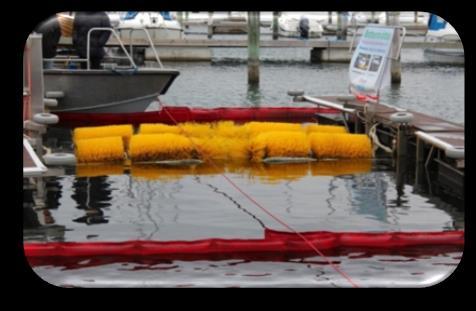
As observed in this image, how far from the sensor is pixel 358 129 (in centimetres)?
1269

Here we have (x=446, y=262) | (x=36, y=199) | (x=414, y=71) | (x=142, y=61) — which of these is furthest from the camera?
(x=414, y=71)

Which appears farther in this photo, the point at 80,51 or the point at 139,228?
the point at 80,51

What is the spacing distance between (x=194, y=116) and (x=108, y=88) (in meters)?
1.48

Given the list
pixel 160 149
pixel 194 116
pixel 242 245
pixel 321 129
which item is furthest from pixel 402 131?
pixel 242 245

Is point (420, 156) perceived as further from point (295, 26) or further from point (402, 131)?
point (295, 26)

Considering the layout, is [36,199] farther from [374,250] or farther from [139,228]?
[374,250]

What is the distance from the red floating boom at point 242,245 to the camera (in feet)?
22.1

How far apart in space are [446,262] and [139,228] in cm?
231

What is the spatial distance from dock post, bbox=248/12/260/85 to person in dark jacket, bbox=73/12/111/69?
11741mm

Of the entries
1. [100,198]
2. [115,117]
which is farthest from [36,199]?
[115,117]

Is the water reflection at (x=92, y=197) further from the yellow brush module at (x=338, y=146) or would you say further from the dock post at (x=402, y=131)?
the dock post at (x=402, y=131)

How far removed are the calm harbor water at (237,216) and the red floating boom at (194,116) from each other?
3.59 m

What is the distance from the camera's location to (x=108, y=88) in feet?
48.8

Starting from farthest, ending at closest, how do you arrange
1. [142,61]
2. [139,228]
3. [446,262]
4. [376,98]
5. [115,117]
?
[142,61] → [115,117] → [376,98] → [139,228] → [446,262]
